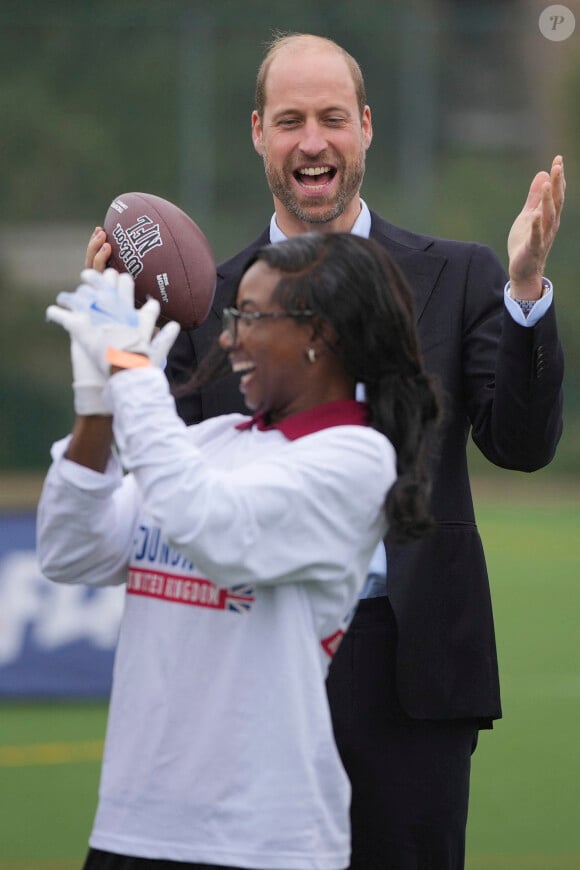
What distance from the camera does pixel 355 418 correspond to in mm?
2463

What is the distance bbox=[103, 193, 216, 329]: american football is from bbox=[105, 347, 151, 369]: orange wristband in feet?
2.51

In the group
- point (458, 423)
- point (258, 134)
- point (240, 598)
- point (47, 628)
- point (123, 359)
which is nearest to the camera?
point (123, 359)

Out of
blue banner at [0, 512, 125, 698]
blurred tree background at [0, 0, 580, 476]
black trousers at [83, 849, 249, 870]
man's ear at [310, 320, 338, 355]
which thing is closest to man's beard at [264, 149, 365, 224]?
Answer: man's ear at [310, 320, 338, 355]

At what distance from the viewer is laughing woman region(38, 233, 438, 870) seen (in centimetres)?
226

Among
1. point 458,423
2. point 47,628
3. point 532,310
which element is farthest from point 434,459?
point 47,628

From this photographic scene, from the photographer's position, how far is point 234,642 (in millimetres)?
2344

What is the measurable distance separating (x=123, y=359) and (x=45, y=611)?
5.03 metres

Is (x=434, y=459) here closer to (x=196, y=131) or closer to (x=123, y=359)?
(x=123, y=359)

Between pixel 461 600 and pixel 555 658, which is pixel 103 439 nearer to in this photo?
pixel 461 600

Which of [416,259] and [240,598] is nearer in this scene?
[240,598]

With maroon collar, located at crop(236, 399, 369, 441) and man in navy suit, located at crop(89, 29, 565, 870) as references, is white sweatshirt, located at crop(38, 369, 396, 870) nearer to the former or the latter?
maroon collar, located at crop(236, 399, 369, 441)

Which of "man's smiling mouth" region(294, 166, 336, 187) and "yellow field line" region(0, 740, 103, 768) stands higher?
"man's smiling mouth" region(294, 166, 336, 187)

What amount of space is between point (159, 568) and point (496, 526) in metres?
12.3

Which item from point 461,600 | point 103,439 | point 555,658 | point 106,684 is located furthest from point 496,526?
point 103,439
